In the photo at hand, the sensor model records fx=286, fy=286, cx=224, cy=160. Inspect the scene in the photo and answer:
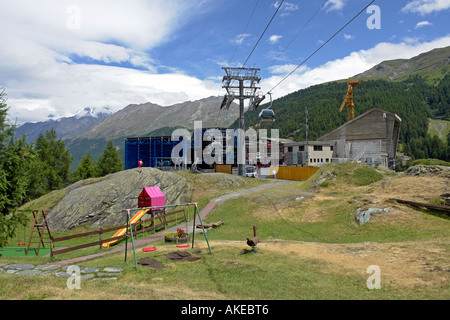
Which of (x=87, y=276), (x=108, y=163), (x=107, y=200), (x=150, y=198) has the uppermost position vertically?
(x=108, y=163)

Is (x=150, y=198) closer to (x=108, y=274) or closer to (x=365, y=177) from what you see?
(x=108, y=274)

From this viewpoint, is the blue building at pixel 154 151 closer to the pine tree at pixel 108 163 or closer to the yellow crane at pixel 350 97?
the pine tree at pixel 108 163

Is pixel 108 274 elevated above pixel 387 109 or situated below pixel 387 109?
below

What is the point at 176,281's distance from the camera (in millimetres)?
10469

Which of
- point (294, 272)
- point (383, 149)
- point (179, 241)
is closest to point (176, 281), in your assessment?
point (294, 272)

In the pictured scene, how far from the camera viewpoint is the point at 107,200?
113ft

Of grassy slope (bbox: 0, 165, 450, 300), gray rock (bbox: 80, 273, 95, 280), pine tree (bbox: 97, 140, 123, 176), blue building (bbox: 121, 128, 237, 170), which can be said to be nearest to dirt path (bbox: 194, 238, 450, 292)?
grassy slope (bbox: 0, 165, 450, 300)

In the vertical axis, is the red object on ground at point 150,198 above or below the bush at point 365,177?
below

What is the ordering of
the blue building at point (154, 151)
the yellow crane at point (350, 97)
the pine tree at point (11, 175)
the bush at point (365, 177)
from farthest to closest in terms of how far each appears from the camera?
the yellow crane at point (350, 97)
the blue building at point (154, 151)
the bush at point (365, 177)
the pine tree at point (11, 175)

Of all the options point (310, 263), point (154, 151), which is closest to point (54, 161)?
point (154, 151)

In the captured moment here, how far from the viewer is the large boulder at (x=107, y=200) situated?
3312cm

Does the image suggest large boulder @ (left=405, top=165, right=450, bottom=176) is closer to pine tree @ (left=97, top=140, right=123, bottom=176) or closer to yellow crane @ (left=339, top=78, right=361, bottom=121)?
yellow crane @ (left=339, top=78, right=361, bottom=121)

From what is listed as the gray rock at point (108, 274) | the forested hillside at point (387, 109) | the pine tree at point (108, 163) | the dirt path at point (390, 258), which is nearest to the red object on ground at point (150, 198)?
the dirt path at point (390, 258)
